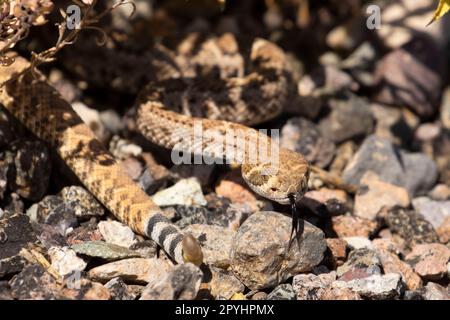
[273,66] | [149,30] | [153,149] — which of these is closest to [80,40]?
[149,30]

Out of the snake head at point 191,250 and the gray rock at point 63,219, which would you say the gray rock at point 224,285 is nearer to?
the snake head at point 191,250

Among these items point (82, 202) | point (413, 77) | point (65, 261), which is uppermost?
point (413, 77)

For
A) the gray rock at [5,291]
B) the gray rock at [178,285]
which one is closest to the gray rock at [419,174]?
the gray rock at [178,285]

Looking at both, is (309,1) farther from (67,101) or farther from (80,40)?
(67,101)

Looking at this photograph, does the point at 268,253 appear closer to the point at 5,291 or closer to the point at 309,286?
the point at 309,286

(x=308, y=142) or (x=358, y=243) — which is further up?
(x=308, y=142)

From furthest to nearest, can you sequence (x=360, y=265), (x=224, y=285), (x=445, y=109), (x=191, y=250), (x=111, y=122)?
(x=445, y=109), (x=111, y=122), (x=360, y=265), (x=224, y=285), (x=191, y=250)

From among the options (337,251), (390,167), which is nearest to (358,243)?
(337,251)
